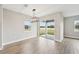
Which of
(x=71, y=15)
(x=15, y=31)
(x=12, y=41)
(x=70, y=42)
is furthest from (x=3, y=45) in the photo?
(x=71, y=15)

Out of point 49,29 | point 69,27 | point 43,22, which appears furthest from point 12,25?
point 69,27

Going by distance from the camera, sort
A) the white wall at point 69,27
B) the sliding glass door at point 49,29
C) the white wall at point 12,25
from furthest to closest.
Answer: the white wall at point 12,25 < the sliding glass door at point 49,29 < the white wall at point 69,27

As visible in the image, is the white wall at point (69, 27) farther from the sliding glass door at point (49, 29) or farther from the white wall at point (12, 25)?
the white wall at point (12, 25)

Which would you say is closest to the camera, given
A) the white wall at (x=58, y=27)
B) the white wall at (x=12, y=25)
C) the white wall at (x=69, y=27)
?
the white wall at (x=69, y=27)

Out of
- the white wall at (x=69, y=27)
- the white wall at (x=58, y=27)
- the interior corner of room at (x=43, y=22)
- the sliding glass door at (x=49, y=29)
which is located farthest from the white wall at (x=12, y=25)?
the white wall at (x=69, y=27)

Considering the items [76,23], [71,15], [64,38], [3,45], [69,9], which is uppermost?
[69,9]

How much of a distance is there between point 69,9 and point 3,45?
3033mm

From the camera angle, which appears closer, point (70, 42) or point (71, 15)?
point (71, 15)

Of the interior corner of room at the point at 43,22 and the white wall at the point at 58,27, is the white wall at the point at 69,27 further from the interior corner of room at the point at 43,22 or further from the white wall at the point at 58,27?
the white wall at the point at 58,27

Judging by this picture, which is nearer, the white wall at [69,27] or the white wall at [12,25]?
the white wall at [69,27]
